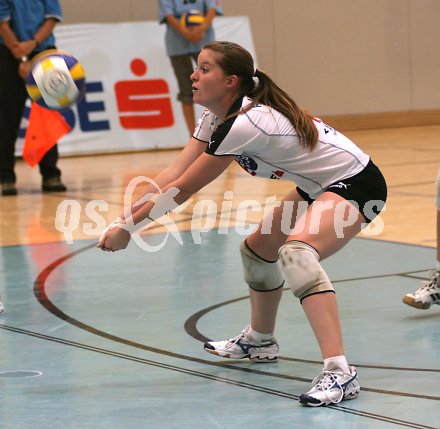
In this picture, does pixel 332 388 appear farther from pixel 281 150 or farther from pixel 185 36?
pixel 185 36

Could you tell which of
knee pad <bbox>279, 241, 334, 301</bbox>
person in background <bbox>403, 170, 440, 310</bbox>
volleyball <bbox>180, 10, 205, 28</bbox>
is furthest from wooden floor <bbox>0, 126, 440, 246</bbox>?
knee pad <bbox>279, 241, 334, 301</bbox>

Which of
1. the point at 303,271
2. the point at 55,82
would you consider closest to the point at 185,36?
the point at 55,82

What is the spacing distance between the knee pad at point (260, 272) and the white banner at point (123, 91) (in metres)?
8.87

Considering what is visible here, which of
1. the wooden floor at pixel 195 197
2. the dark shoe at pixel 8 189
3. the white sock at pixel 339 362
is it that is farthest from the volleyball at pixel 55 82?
the dark shoe at pixel 8 189

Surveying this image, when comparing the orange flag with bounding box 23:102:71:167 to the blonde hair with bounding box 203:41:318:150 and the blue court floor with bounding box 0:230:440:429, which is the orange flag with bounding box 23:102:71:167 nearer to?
the blue court floor with bounding box 0:230:440:429

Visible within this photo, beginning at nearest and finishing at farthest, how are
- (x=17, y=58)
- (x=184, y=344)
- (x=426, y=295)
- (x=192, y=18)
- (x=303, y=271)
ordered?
1. (x=303, y=271)
2. (x=184, y=344)
3. (x=426, y=295)
4. (x=17, y=58)
5. (x=192, y=18)

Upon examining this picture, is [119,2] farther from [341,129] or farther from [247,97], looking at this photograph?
[247,97]

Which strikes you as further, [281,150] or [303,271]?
[281,150]

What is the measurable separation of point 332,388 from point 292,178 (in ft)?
2.88

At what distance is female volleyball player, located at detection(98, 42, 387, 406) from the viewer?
399cm

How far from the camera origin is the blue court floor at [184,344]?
380cm

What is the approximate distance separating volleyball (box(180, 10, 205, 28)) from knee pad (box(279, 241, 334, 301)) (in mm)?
8274

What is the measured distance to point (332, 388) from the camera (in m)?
3.87

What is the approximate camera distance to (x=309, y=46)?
15445 millimetres
